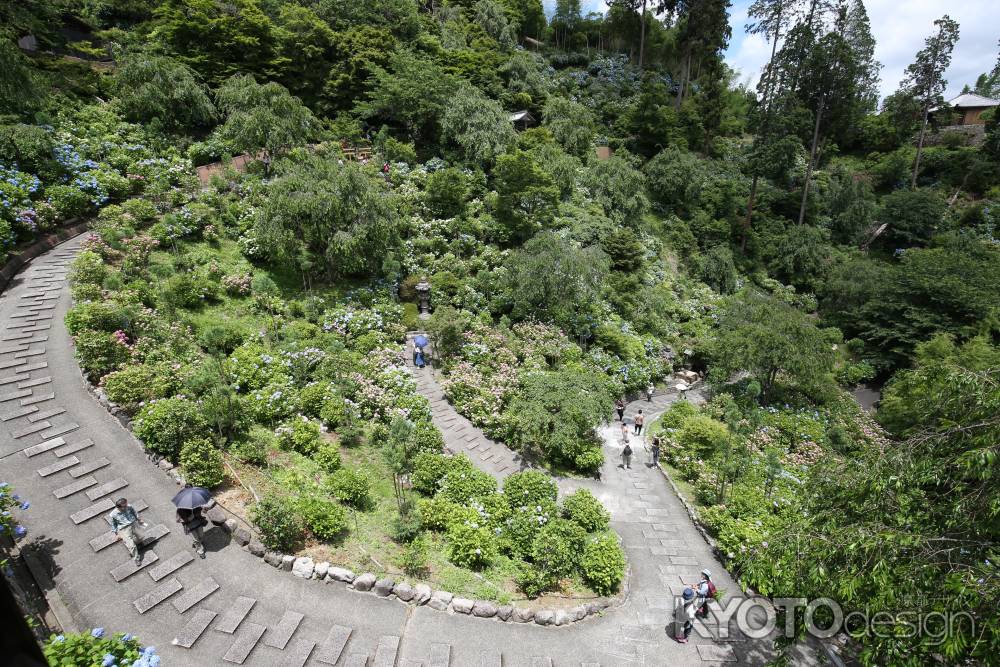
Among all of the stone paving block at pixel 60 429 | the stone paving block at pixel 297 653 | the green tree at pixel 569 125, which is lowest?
the stone paving block at pixel 297 653

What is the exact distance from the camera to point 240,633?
7.84 meters

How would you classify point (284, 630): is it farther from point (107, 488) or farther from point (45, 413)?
point (45, 413)

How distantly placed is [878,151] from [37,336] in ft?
204

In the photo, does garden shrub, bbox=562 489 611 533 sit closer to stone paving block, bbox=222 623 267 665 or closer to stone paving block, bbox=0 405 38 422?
stone paving block, bbox=222 623 267 665

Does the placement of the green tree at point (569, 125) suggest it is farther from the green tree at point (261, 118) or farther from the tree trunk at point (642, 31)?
the green tree at point (261, 118)

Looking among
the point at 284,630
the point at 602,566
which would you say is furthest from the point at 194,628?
the point at 602,566

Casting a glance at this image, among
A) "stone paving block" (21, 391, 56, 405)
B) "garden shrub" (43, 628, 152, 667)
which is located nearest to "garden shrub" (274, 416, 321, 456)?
"stone paving block" (21, 391, 56, 405)

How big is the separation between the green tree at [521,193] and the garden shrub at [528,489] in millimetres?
15760

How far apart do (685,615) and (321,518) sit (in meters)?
7.93

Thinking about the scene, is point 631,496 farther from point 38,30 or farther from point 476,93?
point 38,30

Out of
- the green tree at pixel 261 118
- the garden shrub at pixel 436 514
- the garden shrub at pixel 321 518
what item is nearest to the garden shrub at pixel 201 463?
the garden shrub at pixel 321 518

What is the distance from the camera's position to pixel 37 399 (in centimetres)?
1116

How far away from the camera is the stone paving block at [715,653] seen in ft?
30.3

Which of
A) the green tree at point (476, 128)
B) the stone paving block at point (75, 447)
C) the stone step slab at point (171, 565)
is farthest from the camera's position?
the green tree at point (476, 128)
